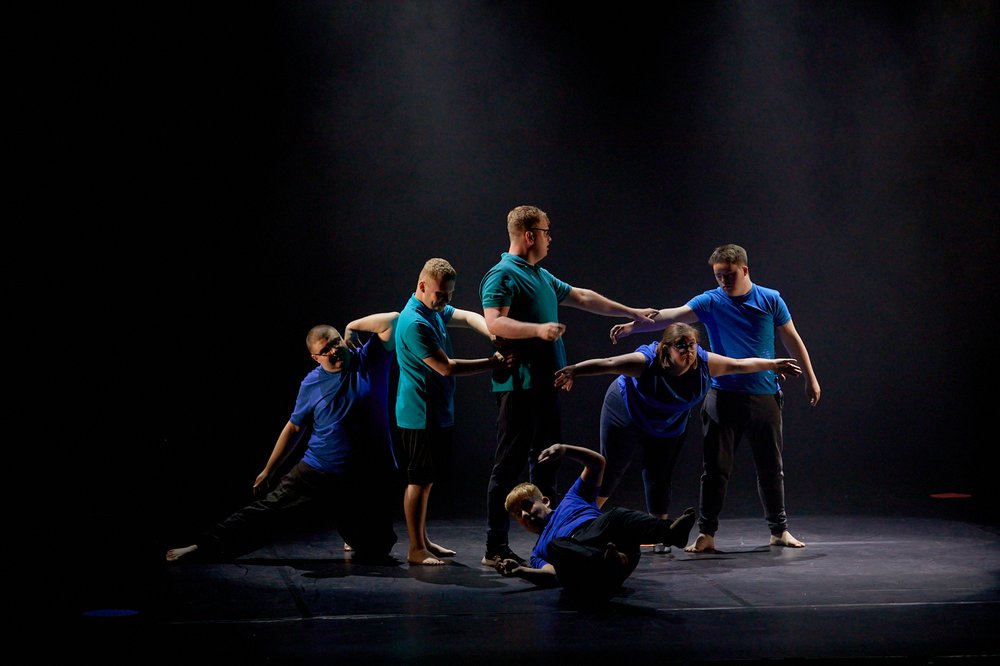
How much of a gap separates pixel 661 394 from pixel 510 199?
2632mm

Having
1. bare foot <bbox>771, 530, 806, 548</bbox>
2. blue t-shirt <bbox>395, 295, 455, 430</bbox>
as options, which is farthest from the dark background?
blue t-shirt <bbox>395, 295, 455, 430</bbox>

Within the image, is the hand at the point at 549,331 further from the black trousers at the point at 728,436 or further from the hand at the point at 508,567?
the black trousers at the point at 728,436

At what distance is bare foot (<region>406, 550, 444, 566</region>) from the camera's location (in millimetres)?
4602

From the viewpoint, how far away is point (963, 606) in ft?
12.3

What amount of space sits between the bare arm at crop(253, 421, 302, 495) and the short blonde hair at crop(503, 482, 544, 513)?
108 cm

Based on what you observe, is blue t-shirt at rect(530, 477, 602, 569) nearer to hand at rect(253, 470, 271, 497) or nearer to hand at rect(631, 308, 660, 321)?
hand at rect(631, 308, 660, 321)

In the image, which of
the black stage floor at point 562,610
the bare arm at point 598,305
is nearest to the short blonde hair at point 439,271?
the bare arm at point 598,305

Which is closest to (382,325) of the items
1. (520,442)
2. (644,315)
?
(520,442)

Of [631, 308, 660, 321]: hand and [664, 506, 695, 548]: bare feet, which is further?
[631, 308, 660, 321]: hand

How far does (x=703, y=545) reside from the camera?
191 inches

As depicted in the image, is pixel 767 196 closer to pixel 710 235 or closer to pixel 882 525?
pixel 710 235

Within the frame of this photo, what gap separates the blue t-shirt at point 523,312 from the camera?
4504 millimetres

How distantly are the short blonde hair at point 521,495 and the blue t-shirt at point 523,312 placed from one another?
0.44 m

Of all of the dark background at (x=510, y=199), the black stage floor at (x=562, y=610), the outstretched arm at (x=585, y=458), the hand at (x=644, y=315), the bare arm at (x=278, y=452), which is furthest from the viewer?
the dark background at (x=510, y=199)
